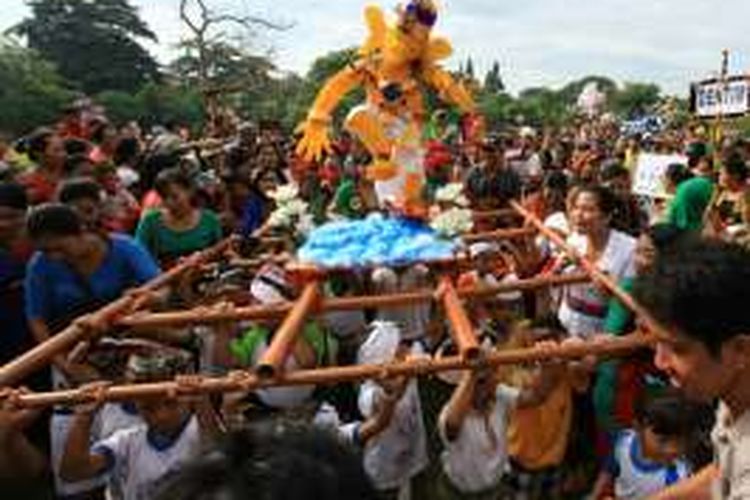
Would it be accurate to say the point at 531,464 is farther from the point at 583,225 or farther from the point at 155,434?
the point at 155,434

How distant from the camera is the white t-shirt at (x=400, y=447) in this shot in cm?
455

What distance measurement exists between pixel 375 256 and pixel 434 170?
2156 mm

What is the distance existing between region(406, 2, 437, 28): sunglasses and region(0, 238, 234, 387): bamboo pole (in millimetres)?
1984

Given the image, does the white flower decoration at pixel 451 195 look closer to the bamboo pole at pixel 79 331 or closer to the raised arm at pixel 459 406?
the bamboo pole at pixel 79 331

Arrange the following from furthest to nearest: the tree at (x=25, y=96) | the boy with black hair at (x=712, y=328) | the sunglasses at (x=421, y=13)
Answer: the tree at (x=25, y=96) < the sunglasses at (x=421, y=13) < the boy with black hair at (x=712, y=328)

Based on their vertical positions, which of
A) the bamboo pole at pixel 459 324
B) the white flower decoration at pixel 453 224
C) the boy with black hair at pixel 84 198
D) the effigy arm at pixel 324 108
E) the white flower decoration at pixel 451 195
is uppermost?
the effigy arm at pixel 324 108

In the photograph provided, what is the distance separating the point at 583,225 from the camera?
18.0 ft

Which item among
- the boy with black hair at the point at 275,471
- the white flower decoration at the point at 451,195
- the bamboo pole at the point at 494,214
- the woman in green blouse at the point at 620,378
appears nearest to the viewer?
the boy with black hair at the point at 275,471

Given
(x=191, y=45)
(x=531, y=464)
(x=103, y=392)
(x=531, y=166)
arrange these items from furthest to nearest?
1. (x=191, y=45)
2. (x=531, y=166)
3. (x=531, y=464)
4. (x=103, y=392)

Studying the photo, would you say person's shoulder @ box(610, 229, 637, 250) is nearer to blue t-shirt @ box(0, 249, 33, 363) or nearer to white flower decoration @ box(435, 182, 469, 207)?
white flower decoration @ box(435, 182, 469, 207)

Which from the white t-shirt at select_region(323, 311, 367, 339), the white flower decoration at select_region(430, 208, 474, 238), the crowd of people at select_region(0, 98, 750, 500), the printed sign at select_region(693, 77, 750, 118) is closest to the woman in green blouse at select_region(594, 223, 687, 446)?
the crowd of people at select_region(0, 98, 750, 500)

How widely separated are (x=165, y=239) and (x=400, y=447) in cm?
225

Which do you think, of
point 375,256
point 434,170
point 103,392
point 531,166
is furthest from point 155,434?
point 531,166

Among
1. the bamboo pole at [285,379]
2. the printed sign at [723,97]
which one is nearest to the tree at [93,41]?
the printed sign at [723,97]
